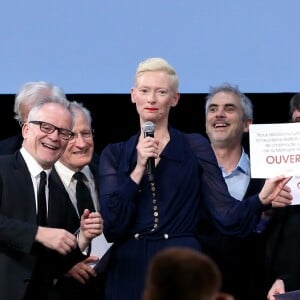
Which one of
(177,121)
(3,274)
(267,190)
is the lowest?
(3,274)

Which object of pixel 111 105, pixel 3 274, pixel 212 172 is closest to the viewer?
pixel 3 274

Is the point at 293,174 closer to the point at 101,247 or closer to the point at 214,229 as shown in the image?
the point at 214,229

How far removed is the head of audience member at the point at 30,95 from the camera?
4137 millimetres

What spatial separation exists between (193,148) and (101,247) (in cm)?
67

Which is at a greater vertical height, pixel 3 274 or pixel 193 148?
pixel 193 148

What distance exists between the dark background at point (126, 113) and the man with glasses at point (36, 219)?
135 cm

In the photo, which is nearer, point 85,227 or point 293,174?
point 85,227

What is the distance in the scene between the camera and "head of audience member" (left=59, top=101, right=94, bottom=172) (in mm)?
4043

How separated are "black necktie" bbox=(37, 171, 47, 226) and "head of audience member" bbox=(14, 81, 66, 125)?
2.19 ft

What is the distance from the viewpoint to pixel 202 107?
5.10m

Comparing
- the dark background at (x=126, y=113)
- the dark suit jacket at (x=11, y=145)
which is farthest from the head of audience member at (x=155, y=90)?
the dark background at (x=126, y=113)

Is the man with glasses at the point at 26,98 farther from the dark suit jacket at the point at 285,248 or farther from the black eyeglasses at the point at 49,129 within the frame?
the dark suit jacket at the point at 285,248

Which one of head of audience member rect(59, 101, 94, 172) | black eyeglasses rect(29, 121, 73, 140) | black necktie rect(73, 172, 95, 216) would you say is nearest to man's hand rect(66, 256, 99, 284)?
black necktie rect(73, 172, 95, 216)

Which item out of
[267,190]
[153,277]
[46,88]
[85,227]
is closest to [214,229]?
[267,190]
